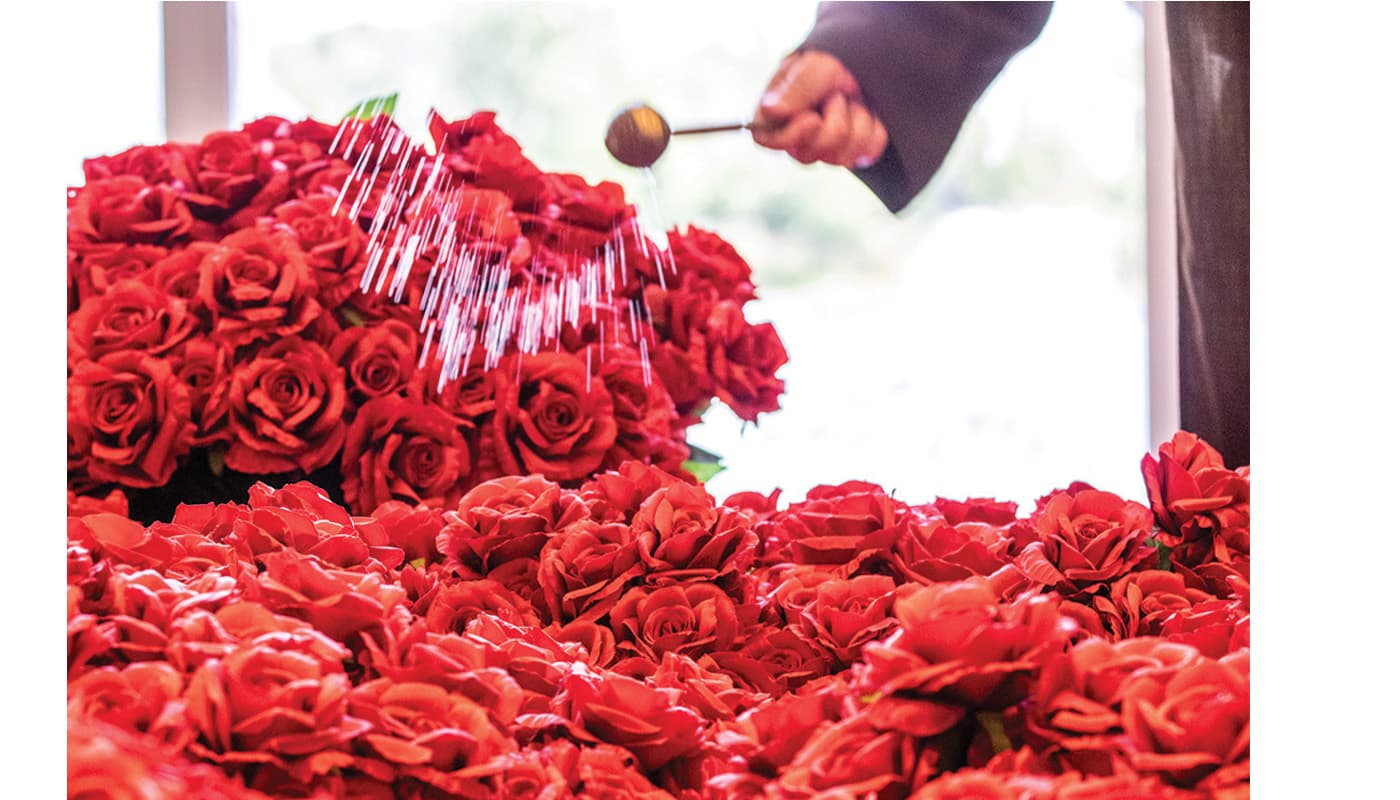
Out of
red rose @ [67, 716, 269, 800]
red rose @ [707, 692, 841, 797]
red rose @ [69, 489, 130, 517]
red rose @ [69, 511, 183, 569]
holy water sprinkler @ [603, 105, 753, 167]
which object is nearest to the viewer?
red rose @ [67, 716, 269, 800]

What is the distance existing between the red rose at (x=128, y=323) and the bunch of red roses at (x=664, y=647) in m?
0.25

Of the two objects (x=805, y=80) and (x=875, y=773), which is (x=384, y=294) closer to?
(x=805, y=80)

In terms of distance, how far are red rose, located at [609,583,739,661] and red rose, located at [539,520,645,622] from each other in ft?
0.03

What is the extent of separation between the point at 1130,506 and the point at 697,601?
0.24 metres

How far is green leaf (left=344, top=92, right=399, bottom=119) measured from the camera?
1042 mm

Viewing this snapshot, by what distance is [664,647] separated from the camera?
0.59 metres

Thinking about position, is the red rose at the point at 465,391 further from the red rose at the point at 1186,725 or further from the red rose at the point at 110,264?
the red rose at the point at 1186,725

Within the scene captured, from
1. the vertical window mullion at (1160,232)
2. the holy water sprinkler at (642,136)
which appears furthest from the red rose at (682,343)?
the vertical window mullion at (1160,232)

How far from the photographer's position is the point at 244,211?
3.11 feet

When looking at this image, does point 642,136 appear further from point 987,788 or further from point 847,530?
point 987,788

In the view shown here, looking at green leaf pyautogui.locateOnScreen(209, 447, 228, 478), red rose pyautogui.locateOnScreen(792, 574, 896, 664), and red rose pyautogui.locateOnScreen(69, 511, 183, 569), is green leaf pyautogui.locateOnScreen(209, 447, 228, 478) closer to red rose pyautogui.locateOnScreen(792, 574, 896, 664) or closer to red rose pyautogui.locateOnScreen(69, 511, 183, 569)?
red rose pyautogui.locateOnScreen(69, 511, 183, 569)

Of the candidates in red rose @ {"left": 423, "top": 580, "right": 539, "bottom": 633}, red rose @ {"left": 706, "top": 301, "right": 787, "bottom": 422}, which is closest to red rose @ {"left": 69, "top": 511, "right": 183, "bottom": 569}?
red rose @ {"left": 423, "top": 580, "right": 539, "bottom": 633}

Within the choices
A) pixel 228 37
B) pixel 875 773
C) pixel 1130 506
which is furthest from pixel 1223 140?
pixel 228 37

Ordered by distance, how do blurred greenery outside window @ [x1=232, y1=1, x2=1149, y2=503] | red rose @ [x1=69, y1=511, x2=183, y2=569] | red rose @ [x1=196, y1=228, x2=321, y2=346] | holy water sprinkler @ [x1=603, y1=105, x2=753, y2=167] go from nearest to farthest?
red rose @ [x1=69, y1=511, x2=183, y2=569] < red rose @ [x1=196, y1=228, x2=321, y2=346] < holy water sprinkler @ [x1=603, y1=105, x2=753, y2=167] < blurred greenery outside window @ [x1=232, y1=1, x2=1149, y2=503]
